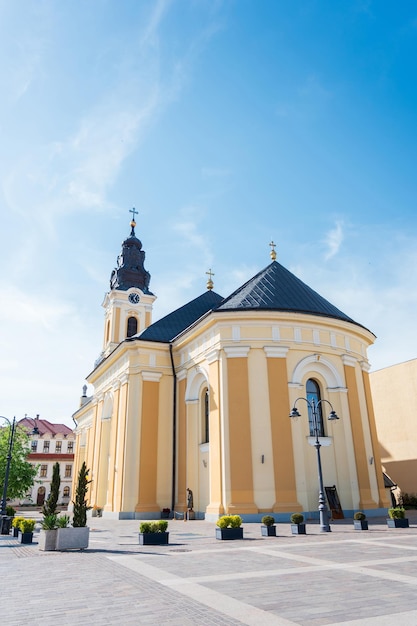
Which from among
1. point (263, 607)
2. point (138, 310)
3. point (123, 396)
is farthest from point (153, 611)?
point (138, 310)

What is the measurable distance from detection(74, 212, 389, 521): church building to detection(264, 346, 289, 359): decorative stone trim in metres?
0.05

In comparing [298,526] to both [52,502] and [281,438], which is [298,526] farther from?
[52,502]

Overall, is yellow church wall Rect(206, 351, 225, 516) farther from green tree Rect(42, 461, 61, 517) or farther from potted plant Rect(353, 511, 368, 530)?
green tree Rect(42, 461, 61, 517)

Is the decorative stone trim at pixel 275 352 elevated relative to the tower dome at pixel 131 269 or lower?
lower

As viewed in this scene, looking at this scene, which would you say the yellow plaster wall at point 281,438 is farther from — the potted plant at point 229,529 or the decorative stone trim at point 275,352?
the potted plant at point 229,529

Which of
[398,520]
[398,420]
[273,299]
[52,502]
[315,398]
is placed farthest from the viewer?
[398,420]

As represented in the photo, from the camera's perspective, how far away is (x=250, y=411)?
22578mm

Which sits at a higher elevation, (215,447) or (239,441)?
(239,441)

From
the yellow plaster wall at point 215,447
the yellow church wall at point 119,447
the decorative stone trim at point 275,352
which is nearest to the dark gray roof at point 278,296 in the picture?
the decorative stone trim at point 275,352

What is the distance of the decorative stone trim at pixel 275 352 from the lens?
2348 centimetres

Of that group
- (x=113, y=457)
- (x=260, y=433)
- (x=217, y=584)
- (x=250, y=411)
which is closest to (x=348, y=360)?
(x=250, y=411)

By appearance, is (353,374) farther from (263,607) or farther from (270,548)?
(263,607)

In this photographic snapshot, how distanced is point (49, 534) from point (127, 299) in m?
30.9

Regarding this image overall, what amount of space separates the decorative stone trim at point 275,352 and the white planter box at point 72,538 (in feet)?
41.3
